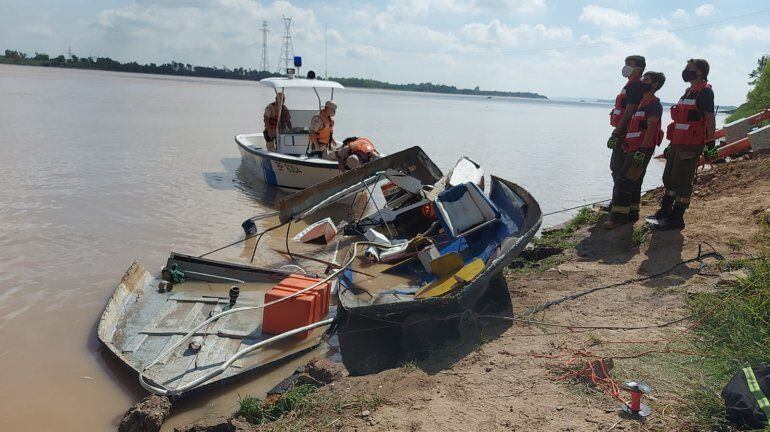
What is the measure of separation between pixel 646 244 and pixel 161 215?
8.56m

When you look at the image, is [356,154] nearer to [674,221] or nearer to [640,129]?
[640,129]

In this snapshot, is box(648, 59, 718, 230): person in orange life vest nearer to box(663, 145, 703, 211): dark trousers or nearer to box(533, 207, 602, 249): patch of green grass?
box(663, 145, 703, 211): dark trousers

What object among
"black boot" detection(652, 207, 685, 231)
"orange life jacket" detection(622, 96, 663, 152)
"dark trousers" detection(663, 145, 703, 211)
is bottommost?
"black boot" detection(652, 207, 685, 231)

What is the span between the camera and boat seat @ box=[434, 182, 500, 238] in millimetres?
6711

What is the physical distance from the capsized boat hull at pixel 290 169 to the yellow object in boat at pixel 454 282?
619 cm

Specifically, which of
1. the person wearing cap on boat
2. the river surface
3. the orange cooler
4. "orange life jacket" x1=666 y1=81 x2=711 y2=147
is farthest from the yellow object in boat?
the person wearing cap on boat

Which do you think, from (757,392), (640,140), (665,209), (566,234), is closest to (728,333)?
(757,392)

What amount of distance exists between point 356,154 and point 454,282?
5.41 m

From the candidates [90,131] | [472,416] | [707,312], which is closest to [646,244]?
[707,312]

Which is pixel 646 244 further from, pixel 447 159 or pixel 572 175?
pixel 447 159

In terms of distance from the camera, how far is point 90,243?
28.9 ft

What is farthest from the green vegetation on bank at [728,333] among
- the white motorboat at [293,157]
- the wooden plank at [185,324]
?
the white motorboat at [293,157]

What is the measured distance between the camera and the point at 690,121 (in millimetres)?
6379

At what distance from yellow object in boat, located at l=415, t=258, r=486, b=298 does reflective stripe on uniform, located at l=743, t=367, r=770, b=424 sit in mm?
2414
